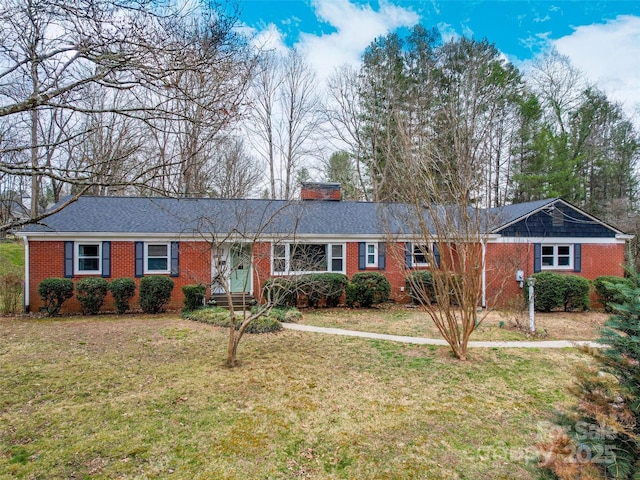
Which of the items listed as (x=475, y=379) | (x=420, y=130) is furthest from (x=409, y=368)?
(x=420, y=130)

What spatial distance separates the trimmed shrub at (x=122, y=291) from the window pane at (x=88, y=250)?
1556 mm

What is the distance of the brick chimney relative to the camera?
57.1ft

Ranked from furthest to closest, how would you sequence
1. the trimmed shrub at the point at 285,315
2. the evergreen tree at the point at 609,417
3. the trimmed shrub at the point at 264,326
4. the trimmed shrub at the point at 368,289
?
the trimmed shrub at the point at 368,289 → the trimmed shrub at the point at 285,315 → the trimmed shrub at the point at 264,326 → the evergreen tree at the point at 609,417

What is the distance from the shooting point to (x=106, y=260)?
42.0ft

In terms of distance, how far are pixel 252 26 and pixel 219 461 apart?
20.4 ft

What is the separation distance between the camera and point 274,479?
347 centimetres

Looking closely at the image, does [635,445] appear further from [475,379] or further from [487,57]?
[487,57]

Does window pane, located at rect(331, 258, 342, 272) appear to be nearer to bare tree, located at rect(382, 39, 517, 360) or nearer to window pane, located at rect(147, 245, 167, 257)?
window pane, located at rect(147, 245, 167, 257)

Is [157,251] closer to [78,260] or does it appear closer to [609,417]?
[78,260]

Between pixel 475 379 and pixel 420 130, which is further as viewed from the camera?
pixel 420 130

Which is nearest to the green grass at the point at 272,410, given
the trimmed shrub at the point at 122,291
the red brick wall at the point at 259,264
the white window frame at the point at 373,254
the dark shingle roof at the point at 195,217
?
the red brick wall at the point at 259,264

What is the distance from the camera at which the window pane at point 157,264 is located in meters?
13.3

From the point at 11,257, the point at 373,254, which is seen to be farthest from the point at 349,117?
the point at 11,257

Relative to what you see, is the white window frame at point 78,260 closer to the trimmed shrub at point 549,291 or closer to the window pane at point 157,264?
the window pane at point 157,264
